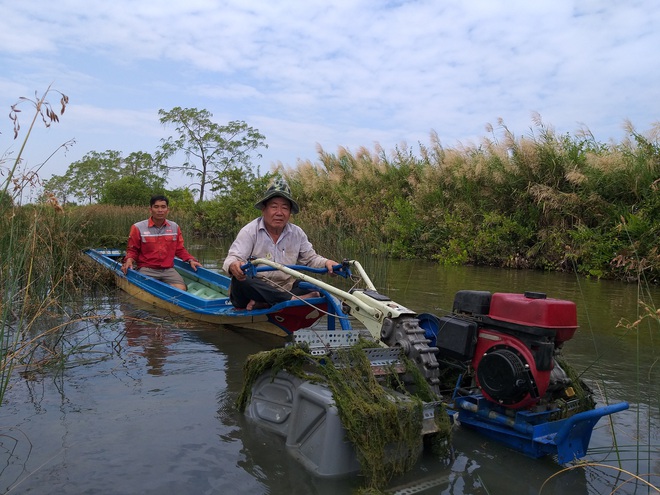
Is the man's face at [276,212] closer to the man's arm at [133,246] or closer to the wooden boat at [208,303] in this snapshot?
the wooden boat at [208,303]

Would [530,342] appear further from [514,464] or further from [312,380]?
[312,380]

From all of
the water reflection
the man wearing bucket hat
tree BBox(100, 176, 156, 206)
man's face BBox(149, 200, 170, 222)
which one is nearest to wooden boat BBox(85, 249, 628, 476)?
the man wearing bucket hat

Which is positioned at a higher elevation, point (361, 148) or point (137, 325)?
point (361, 148)

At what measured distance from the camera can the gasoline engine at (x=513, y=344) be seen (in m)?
2.91

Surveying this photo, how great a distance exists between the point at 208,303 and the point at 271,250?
127 cm

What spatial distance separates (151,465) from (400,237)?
12.9 metres

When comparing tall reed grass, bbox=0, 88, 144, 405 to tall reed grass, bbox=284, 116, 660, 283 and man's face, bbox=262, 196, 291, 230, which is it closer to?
man's face, bbox=262, 196, 291, 230

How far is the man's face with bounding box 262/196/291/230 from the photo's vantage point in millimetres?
5215

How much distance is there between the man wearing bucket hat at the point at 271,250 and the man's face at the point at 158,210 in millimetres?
2394

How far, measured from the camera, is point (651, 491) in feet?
8.99

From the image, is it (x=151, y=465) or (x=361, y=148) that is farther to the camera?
(x=361, y=148)

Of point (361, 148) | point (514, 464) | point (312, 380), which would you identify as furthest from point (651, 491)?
point (361, 148)

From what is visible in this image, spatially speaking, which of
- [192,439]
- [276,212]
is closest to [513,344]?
[192,439]

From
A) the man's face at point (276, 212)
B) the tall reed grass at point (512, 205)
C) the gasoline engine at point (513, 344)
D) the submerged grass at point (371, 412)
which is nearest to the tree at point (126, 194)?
the tall reed grass at point (512, 205)
